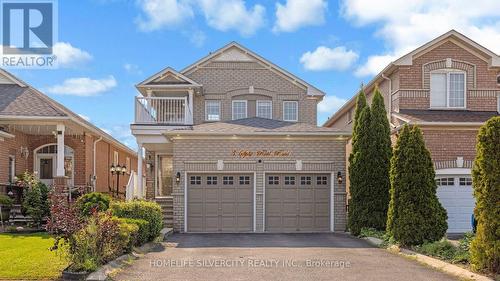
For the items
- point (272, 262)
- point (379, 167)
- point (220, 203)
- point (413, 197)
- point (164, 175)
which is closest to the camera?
point (272, 262)

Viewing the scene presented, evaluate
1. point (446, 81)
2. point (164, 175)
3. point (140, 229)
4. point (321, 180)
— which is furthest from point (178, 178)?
point (446, 81)

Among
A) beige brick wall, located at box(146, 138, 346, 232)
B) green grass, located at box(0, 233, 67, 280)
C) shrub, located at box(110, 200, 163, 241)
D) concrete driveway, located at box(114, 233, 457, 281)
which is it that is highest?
beige brick wall, located at box(146, 138, 346, 232)

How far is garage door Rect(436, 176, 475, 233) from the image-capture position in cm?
1859

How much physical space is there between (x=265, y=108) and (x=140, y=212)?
36.9ft

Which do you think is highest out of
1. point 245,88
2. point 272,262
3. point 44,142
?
point 245,88

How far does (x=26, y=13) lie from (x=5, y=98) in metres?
4.23

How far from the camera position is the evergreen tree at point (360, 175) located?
17562 millimetres

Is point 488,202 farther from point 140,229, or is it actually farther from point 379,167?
point 140,229

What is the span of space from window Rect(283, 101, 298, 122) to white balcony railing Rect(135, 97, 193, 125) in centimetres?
466

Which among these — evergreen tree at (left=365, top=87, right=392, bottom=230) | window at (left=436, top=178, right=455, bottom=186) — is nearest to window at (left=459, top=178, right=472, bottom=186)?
window at (left=436, top=178, right=455, bottom=186)

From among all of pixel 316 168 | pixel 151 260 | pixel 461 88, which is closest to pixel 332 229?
pixel 316 168

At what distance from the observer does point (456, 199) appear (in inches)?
735

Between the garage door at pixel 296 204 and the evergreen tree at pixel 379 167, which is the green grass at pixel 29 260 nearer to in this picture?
the garage door at pixel 296 204

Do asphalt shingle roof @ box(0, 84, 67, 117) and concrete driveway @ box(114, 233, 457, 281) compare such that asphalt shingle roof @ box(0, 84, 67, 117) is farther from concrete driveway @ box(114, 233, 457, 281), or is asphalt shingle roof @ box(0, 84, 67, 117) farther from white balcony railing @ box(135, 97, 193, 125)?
concrete driveway @ box(114, 233, 457, 281)
